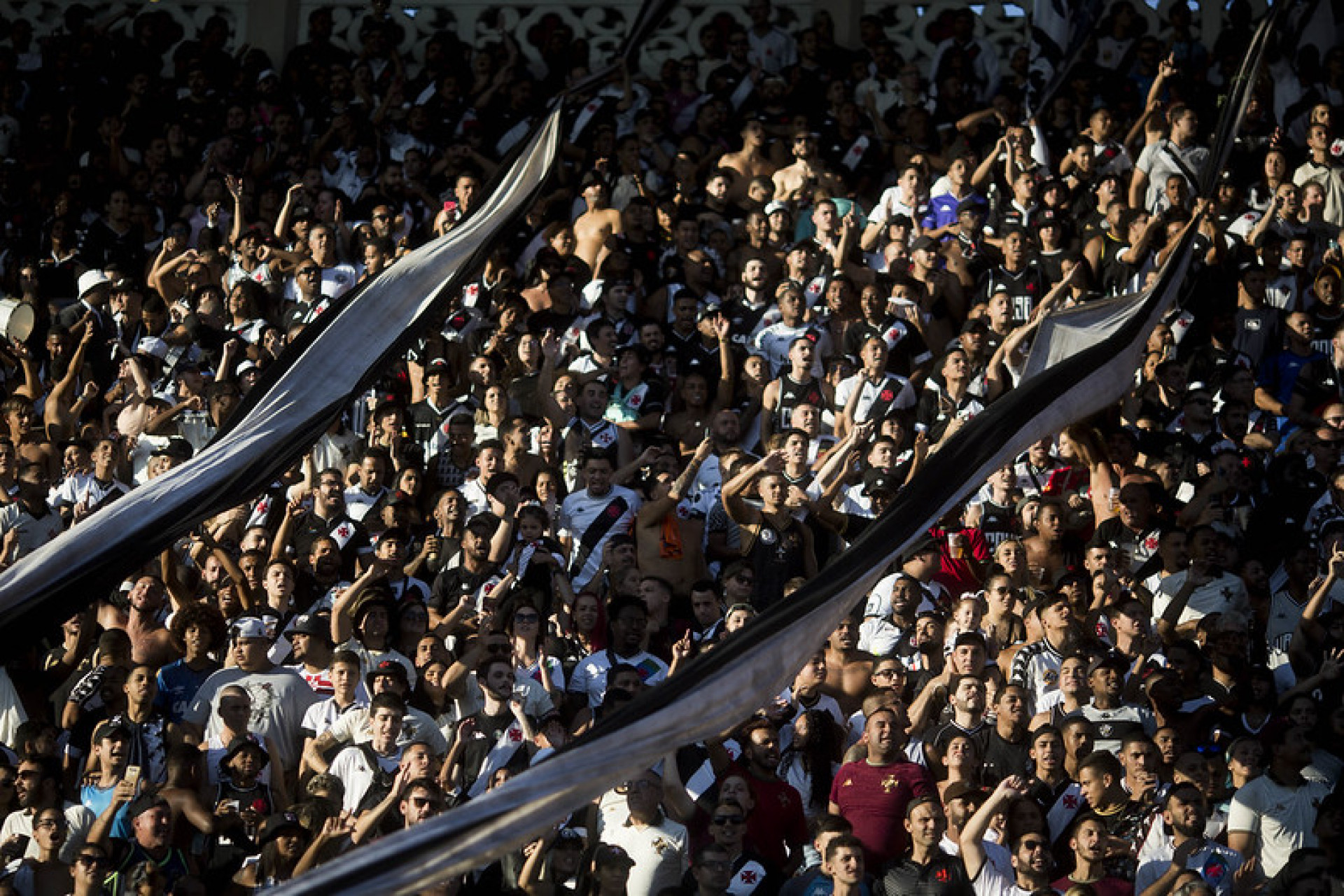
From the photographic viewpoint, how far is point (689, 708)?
7.04m

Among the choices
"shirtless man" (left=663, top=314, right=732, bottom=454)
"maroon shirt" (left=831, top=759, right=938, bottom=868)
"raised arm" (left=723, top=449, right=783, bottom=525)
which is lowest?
"maroon shirt" (left=831, top=759, right=938, bottom=868)

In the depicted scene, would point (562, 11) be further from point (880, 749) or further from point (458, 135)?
point (880, 749)

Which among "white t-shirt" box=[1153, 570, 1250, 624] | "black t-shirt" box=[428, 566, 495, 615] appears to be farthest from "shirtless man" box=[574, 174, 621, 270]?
"white t-shirt" box=[1153, 570, 1250, 624]

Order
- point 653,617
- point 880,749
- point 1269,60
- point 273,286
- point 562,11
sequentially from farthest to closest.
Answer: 1. point 562,11
2. point 1269,60
3. point 273,286
4. point 653,617
5. point 880,749

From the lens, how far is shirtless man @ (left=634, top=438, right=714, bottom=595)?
1256 cm

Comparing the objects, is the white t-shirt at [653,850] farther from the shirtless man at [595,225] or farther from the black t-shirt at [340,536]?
the shirtless man at [595,225]

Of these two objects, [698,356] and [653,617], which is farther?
[698,356]

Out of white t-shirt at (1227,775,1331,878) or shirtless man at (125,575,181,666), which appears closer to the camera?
white t-shirt at (1227,775,1331,878)

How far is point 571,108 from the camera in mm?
16078

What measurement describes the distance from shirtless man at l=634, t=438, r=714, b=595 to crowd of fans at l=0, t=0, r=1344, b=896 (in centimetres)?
3

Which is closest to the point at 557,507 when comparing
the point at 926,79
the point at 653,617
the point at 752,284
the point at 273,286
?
the point at 653,617

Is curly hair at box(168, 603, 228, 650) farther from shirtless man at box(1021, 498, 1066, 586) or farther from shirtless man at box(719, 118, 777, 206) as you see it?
shirtless man at box(719, 118, 777, 206)

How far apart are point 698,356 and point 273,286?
3.19m

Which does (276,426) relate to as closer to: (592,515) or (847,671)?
(847,671)
